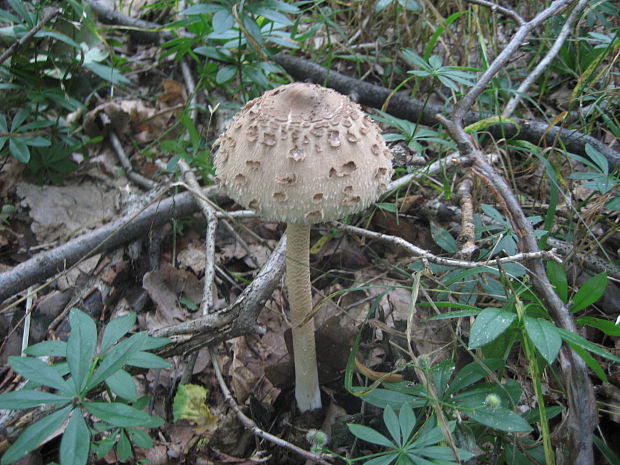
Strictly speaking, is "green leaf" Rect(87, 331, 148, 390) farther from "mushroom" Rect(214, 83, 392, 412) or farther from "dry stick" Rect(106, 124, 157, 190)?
"dry stick" Rect(106, 124, 157, 190)

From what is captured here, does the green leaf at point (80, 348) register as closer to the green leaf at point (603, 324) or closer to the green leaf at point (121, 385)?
Result: the green leaf at point (121, 385)

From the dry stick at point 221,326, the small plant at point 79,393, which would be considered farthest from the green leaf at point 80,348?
the dry stick at point 221,326

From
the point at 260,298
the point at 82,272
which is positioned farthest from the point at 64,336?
the point at 260,298

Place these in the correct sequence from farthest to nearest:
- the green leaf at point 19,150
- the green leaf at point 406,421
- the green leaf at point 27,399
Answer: the green leaf at point 19,150 < the green leaf at point 406,421 < the green leaf at point 27,399

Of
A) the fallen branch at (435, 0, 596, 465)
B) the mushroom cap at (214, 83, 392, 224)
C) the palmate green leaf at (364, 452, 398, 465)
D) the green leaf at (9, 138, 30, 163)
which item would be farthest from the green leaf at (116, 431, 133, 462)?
the green leaf at (9, 138, 30, 163)

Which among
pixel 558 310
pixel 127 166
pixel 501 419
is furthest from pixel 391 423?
pixel 127 166

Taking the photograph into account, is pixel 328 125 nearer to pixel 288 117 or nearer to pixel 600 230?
pixel 288 117
